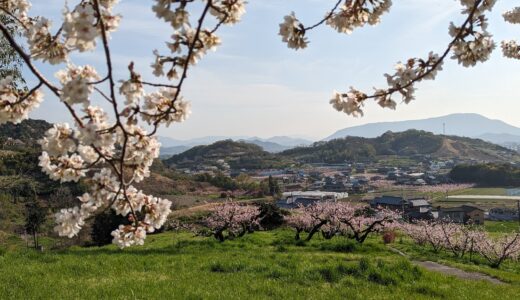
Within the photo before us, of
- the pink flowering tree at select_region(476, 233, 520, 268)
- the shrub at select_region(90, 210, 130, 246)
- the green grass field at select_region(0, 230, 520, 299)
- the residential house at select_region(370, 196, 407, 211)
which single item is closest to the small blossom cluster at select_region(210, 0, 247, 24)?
the green grass field at select_region(0, 230, 520, 299)

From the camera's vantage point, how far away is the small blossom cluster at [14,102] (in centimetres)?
334

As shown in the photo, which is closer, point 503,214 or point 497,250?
point 497,250

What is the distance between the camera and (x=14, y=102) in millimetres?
3391

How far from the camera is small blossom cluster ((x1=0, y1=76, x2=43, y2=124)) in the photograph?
334 centimetres

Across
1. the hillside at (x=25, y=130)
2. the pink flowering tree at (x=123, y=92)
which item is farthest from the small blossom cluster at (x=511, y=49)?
the hillside at (x=25, y=130)

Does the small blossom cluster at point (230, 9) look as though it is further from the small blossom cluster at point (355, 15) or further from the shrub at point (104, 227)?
the shrub at point (104, 227)

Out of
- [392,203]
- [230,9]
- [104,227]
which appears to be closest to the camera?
[230,9]

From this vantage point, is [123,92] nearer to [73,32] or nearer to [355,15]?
[73,32]

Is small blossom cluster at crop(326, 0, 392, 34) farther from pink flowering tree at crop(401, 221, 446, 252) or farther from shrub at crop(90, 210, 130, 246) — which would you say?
shrub at crop(90, 210, 130, 246)

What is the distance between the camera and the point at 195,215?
62.7 m

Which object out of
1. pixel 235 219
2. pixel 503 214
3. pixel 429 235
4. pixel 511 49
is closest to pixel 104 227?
pixel 235 219

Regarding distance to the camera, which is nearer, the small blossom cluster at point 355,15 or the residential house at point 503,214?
the small blossom cluster at point 355,15

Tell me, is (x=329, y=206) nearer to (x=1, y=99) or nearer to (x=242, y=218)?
(x=242, y=218)

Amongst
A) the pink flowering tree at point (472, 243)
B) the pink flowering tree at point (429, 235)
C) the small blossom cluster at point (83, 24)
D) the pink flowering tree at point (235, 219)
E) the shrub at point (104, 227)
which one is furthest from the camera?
the shrub at point (104, 227)
